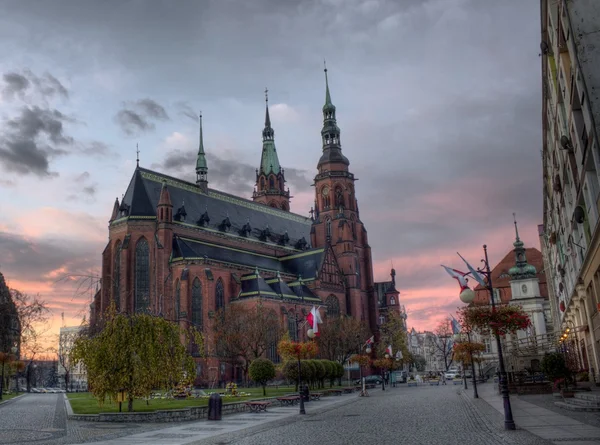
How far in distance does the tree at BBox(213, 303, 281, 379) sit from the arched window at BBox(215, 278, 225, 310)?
4.20 m

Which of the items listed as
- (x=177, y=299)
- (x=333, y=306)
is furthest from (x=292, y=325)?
(x=177, y=299)

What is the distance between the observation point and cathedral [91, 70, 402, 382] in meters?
73.6

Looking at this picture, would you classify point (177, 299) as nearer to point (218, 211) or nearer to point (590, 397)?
point (218, 211)

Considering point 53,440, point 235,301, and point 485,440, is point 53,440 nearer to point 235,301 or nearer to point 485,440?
point 485,440

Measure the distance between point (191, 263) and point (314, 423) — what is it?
5268cm

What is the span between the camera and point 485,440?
1617cm

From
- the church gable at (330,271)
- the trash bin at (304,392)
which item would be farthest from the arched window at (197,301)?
the trash bin at (304,392)

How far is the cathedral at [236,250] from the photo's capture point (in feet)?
242

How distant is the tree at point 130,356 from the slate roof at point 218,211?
49.5 metres

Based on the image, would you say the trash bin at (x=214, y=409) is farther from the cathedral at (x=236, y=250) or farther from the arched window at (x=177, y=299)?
the arched window at (x=177, y=299)

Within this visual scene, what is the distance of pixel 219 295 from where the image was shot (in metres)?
77.0

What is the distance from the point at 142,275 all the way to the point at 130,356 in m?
48.4

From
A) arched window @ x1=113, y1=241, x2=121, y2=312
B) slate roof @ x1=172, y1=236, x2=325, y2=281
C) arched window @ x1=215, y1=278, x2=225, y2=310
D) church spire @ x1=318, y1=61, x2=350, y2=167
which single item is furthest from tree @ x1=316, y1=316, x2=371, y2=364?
church spire @ x1=318, y1=61, x2=350, y2=167

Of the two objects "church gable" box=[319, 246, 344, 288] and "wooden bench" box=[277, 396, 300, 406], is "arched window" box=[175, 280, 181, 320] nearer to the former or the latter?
"church gable" box=[319, 246, 344, 288]
